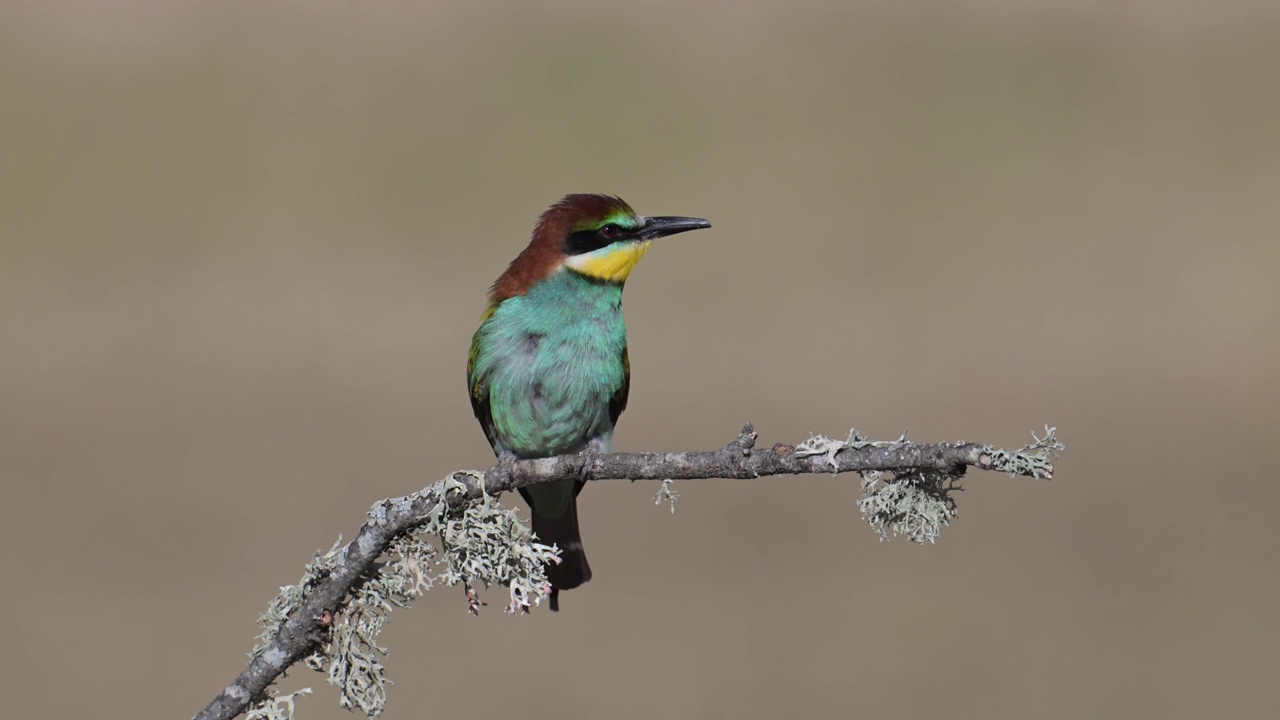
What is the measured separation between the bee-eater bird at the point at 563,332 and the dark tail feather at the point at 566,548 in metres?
0.20

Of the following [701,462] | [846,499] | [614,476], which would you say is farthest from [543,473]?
[846,499]

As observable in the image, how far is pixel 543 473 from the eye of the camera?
2.85m

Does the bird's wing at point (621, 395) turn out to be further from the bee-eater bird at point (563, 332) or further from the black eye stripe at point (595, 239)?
the black eye stripe at point (595, 239)

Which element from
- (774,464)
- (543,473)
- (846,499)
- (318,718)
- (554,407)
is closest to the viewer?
(774,464)

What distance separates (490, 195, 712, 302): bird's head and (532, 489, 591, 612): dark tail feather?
76cm

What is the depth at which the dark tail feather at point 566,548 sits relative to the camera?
421cm

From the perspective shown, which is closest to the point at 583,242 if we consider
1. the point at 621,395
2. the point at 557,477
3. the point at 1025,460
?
the point at 621,395

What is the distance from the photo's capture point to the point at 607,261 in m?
4.00

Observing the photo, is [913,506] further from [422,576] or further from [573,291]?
[573,291]

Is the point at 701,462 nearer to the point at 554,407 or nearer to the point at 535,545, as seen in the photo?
the point at 535,545

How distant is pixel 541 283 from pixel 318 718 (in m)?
5.77

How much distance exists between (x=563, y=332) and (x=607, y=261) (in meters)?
0.24

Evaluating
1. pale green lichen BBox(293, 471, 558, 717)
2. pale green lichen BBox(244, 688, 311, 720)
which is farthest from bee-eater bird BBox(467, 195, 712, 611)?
pale green lichen BBox(244, 688, 311, 720)

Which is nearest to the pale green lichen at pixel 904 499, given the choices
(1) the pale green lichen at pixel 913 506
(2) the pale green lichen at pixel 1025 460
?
(1) the pale green lichen at pixel 913 506
